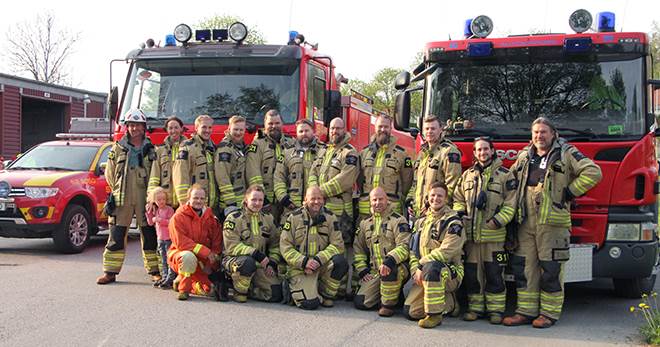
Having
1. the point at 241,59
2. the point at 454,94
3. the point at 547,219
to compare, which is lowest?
the point at 547,219

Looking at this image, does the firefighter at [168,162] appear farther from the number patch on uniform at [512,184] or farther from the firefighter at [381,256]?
the number patch on uniform at [512,184]

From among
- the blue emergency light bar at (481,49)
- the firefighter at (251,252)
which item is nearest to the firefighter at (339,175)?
the firefighter at (251,252)

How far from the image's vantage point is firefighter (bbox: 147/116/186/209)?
23.7ft

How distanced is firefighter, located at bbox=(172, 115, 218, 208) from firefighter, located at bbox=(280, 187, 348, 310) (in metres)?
1.12

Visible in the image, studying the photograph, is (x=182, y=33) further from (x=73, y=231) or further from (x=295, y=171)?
(x=73, y=231)

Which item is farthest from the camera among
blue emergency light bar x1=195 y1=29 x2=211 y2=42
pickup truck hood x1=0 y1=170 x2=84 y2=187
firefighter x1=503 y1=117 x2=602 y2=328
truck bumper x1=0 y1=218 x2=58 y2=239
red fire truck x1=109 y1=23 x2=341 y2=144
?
pickup truck hood x1=0 y1=170 x2=84 y2=187

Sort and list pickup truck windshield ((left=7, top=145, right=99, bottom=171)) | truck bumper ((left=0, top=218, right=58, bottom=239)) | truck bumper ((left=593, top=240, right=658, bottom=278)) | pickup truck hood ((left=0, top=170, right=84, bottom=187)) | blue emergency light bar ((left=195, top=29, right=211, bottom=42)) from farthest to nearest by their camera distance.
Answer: pickup truck windshield ((left=7, top=145, right=99, bottom=171)) → pickup truck hood ((left=0, top=170, right=84, bottom=187)) → truck bumper ((left=0, top=218, right=58, bottom=239)) → blue emergency light bar ((left=195, top=29, right=211, bottom=42)) → truck bumper ((left=593, top=240, right=658, bottom=278))

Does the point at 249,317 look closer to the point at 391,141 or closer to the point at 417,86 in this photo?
the point at 391,141

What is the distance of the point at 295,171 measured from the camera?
7059mm

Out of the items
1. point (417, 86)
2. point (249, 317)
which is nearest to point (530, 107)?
point (417, 86)

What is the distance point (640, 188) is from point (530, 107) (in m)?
1.25

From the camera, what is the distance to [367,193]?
6.86 meters

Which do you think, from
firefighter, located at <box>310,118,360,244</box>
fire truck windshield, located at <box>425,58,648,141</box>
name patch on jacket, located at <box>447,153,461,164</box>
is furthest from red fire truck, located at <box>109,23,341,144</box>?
name patch on jacket, located at <box>447,153,461,164</box>

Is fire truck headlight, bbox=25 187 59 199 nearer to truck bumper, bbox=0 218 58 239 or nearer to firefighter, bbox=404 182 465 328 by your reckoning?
truck bumper, bbox=0 218 58 239
